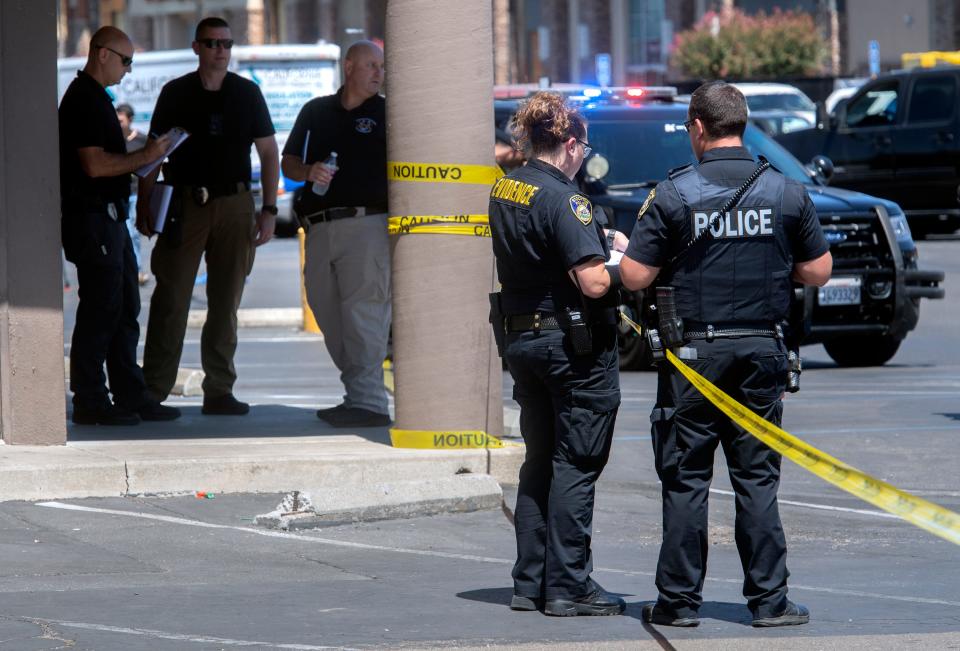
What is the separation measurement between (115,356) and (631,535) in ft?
11.3

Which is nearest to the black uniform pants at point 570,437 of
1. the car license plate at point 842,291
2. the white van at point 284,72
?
the car license plate at point 842,291

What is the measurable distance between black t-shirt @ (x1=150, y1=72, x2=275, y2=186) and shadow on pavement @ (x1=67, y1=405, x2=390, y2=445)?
1.35 metres

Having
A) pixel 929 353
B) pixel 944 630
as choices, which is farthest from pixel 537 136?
pixel 929 353

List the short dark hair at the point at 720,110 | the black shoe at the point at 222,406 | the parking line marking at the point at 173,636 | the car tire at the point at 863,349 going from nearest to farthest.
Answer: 1. the parking line marking at the point at 173,636
2. the short dark hair at the point at 720,110
3. the black shoe at the point at 222,406
4. the car tire at the point at 863,349

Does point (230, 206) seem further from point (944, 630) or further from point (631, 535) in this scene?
point (944, 630)

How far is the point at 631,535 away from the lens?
26.2ft

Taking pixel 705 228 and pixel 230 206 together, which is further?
pixel 230 206

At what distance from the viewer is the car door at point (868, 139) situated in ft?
80.5

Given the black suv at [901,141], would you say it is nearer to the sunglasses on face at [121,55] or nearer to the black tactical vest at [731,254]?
the sunglasses on face at [121,55]

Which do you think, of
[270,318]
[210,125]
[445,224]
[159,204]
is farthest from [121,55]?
[270,318]

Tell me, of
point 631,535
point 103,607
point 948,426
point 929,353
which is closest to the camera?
point 103,607

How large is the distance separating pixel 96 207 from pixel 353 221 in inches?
54.6

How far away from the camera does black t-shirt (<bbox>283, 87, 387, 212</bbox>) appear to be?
32.5ft

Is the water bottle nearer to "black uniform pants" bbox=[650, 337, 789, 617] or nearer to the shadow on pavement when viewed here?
the shadow on pavement
